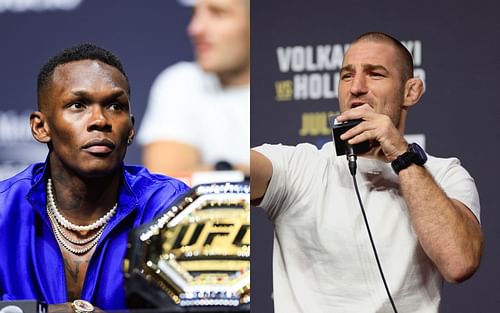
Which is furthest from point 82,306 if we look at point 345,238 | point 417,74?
point 417,74

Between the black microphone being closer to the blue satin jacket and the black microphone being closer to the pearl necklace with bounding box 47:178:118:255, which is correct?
the blue satin jacket

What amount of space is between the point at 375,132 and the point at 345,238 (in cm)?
27

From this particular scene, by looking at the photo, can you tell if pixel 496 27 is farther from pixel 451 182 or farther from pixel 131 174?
pixel 131 174

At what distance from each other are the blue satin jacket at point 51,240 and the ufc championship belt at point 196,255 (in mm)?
32

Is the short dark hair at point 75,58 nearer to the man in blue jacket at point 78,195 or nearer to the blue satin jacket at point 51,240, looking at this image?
the man in blue jacket at point 78,195

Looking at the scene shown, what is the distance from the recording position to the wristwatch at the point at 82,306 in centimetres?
227

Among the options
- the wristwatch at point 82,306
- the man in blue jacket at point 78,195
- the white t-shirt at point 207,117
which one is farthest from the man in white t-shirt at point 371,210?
the wristwatch at point 82,306

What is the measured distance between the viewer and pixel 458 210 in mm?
2342

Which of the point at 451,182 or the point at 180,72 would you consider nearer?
the point at 180,72

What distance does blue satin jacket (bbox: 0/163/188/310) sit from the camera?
2297 mm

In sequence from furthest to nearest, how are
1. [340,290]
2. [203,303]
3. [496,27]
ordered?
[496,27] < [340,290] < [203,303]

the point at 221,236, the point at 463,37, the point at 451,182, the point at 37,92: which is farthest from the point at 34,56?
the point at 463,37

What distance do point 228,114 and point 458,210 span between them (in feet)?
1.90

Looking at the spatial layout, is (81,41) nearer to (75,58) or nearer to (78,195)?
(75,58)
